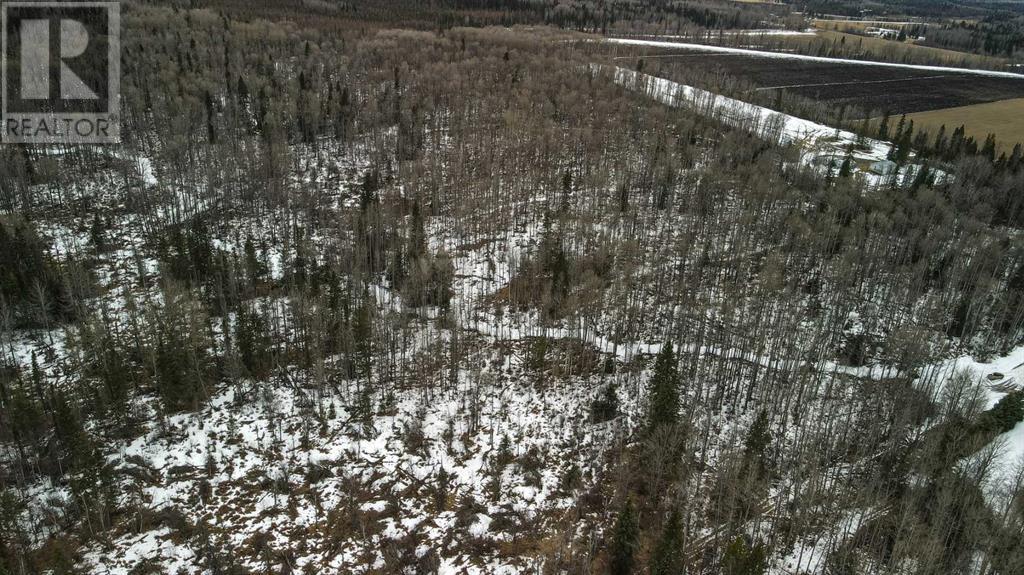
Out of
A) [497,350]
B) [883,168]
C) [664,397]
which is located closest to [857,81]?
[883,168]

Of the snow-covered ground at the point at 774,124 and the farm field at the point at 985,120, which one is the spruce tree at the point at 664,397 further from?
the farm field at the point at 985,120

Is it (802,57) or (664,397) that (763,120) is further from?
(802,57)

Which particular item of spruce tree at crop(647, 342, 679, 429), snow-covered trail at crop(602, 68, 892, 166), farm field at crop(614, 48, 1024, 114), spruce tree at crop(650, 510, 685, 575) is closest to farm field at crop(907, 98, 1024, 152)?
farm field at crop(614, 48, 1024, 114)

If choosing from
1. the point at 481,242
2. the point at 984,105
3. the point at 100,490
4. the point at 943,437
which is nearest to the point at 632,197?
the point at 481,242

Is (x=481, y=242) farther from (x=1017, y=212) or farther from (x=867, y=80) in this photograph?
(x=867, y=80)

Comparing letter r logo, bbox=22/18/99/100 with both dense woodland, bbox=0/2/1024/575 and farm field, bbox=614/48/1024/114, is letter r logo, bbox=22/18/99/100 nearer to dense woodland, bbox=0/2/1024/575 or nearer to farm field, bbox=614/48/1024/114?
dense woodland, bbox=0/2/1024/575

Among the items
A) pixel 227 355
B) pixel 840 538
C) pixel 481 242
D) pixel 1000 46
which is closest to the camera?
pixel 840 538
